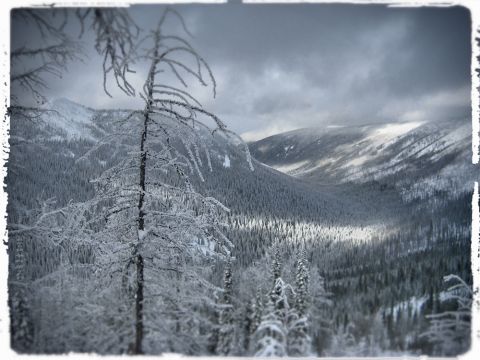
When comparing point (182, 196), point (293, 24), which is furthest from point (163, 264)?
point (293, 24)

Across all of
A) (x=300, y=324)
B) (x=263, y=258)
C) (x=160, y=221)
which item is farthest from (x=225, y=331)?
(x=160, y=221)

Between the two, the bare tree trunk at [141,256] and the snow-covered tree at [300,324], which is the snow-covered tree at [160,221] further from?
the snow-covered tree at [300,324]

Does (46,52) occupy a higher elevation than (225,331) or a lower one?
higher

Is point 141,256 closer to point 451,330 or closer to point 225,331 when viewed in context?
point 225,331

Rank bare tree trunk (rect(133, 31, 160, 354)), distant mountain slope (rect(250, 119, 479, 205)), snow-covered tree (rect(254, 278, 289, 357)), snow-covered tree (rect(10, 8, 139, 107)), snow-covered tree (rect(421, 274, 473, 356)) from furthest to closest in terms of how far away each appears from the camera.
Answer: distant mountain slope (rect(250, 119, 479, 205))
snow-covered tree (rect(421, 274, 473, 356))
snow-covered tree (rect(254, 278, 289, 357))
bare tree trunk (rect(133, 31, 160, 354))
snow-covered tree (rect(10, 8, 139, 107))

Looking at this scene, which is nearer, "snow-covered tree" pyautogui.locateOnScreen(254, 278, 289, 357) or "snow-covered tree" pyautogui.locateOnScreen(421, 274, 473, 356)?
"snow-covered tree" pyautogui.locateOnScreen(254, 278, 289, 357)

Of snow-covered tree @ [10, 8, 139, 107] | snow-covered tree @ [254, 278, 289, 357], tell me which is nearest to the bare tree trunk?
snow-covered tree @ [10, 8, 139, 107]

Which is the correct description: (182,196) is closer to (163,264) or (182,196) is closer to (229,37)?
(163,264)

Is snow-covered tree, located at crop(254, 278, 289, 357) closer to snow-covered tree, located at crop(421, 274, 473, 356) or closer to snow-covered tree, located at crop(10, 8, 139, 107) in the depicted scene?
snow-covered tree, located at crop(421, 274, 473, 356)
